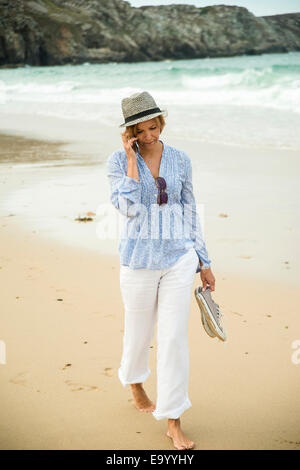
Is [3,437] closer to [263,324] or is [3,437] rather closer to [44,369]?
[44,369]

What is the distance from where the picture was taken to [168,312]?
295cm

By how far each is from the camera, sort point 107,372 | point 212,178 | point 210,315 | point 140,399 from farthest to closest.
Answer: point 212,178 → point 107,372 → point 140,399 → point 210,315

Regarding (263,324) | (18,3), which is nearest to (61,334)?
(263,324)

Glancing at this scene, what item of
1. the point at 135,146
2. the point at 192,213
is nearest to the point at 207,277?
the point at 192,213

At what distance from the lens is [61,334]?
13.7 feet

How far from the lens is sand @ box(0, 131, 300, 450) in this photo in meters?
3.12

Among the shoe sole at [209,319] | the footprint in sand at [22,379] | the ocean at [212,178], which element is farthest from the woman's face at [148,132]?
the footprint in sand at [22,379]

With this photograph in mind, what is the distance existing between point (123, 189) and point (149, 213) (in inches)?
8.0

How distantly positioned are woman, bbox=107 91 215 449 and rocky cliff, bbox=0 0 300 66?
85.6 meters

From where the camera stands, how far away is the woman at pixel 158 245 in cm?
295

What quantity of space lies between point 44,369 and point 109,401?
0.53 metres

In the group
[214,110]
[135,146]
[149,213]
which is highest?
[135,146]

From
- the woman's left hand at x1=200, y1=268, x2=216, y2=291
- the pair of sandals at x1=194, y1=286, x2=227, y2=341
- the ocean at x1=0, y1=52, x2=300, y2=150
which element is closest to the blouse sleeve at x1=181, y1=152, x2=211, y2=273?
the woman's left hand at x1=200, y1=268, x2=216, y2=291

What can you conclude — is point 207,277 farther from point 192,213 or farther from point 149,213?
point 149,213
